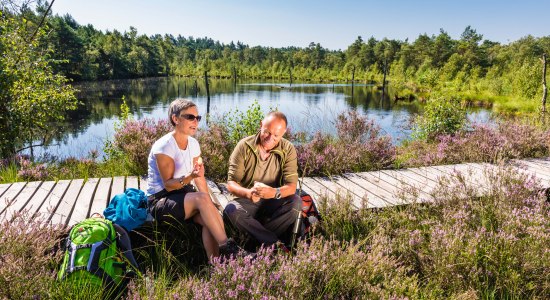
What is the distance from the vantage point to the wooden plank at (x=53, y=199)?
9.96ft

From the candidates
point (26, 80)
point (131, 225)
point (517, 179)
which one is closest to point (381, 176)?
point (517, 179)

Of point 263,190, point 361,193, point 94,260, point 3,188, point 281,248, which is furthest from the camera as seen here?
point 361,193

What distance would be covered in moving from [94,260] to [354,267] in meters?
1.76

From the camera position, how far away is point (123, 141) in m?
5.40

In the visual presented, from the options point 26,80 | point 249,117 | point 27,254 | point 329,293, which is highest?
point 26,80

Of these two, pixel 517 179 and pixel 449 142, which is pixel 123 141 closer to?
pixel 517 179

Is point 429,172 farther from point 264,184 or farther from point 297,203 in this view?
point 264,184

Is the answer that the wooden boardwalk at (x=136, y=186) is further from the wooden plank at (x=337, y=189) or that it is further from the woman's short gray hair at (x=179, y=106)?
the woman's short gray hair at (x=179, y=106)

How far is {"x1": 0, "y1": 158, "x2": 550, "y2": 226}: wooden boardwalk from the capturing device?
3168 millimetres

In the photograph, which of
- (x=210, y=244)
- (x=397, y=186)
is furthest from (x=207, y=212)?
(x=397, y=186)

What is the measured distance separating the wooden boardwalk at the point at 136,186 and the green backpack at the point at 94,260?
2.43 feet

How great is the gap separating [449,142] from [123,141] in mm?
6208

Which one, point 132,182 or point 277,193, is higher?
point 277,193

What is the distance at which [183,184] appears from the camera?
9.00 ft
